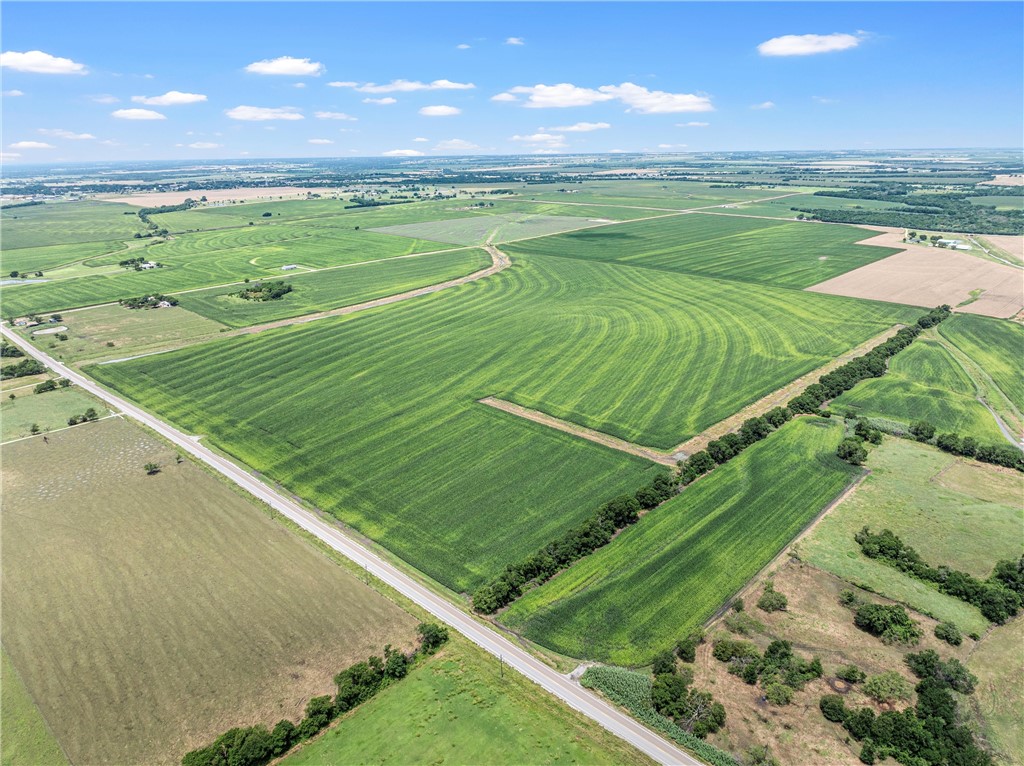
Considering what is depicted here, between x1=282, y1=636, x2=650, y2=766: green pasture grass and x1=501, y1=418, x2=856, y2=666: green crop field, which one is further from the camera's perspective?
x1=501, y1=418, x2=856, y2=666: green crop field

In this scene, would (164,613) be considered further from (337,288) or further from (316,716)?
(337,288)

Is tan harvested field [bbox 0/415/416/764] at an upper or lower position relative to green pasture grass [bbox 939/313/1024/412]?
lower

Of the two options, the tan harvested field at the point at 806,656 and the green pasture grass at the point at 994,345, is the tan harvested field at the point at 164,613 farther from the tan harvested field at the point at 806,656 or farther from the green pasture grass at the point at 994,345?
the green pasture grass at the point at 994,345

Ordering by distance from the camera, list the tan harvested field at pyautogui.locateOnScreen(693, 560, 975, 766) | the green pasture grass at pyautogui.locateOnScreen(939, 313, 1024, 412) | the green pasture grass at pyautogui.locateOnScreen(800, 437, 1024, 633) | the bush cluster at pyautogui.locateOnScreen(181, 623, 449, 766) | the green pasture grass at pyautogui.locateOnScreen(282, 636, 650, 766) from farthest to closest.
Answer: the green pasture grass at pyautogui.locateOnScreen(939, 313, 1024, 412), the green pasture grass at pyautogui.locateOnScreen(800, 437, 1024, 633), the tan harvested field at pyautogui.locateOnScreen(693, 560, 975, 766), the green pasture grass at pyautogui.locateOnScreen(282, 636, 650, 766), the bush cluster at pyautogui.locateOnScreen(181, 623, 449, 766)

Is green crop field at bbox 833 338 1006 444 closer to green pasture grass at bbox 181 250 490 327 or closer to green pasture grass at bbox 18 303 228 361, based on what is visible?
green pasture grass at bbox 181 250 490 327

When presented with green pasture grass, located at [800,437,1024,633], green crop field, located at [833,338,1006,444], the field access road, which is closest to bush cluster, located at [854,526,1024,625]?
green pasture grass, located at [800,437,1024,633]

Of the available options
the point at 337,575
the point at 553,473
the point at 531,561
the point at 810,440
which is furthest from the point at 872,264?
the point at 337,575

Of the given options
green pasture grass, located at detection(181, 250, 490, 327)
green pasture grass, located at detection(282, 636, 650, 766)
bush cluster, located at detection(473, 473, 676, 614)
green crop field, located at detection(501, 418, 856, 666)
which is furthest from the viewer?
green pasture grass, located at detection(181, 250, 490, 327)
